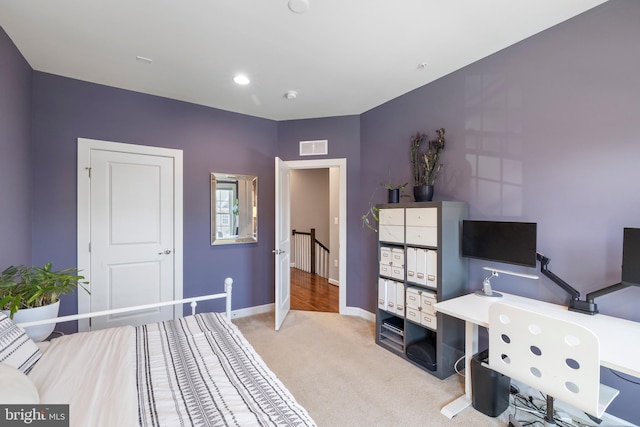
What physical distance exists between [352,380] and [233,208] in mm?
2399

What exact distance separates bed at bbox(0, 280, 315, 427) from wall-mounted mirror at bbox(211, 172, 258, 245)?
6.21 ft

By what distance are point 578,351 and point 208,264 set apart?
3.37m

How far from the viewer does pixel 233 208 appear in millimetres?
3682

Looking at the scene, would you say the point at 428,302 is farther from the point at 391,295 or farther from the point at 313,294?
the point at 313,294

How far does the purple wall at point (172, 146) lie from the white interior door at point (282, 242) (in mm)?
354

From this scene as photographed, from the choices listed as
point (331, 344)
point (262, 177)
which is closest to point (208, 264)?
point (262, 177)

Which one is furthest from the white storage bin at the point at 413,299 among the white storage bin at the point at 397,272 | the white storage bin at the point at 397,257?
the white storage bin at the point at 397,257

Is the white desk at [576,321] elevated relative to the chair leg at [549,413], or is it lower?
elevated

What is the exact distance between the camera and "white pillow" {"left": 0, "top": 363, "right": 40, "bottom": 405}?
0.95 meters

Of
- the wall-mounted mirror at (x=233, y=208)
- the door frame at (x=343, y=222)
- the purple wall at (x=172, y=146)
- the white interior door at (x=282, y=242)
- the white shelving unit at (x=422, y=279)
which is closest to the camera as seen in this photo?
the white shelving unit at (x=422, y=279)

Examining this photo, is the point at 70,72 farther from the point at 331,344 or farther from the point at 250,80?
the point at 331,344

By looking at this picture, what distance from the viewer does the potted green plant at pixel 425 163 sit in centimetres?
274

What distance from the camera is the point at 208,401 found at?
44.8 inches

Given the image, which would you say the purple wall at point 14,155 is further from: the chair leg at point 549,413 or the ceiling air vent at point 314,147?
the chair leg at point 549,413
